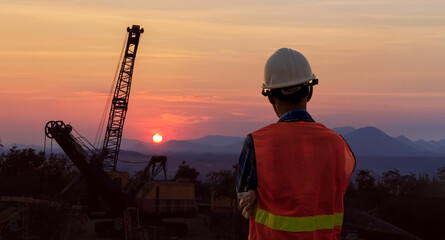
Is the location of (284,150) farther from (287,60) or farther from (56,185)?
(56,185)

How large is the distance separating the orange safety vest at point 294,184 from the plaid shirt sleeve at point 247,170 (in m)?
0.04

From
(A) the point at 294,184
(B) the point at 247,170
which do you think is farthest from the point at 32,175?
(A) the point at 294,184

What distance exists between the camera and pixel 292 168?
10.4ft

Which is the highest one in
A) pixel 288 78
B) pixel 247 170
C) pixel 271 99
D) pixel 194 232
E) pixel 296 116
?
pixel 288 78

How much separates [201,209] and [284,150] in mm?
64533

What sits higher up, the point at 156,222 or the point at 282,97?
the point at 282,97

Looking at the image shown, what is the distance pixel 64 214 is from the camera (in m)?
36.2

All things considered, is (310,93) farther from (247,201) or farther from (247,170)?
(247,201)

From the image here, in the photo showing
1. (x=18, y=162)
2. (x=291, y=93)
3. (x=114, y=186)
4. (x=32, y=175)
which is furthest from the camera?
(x=18, y=162)

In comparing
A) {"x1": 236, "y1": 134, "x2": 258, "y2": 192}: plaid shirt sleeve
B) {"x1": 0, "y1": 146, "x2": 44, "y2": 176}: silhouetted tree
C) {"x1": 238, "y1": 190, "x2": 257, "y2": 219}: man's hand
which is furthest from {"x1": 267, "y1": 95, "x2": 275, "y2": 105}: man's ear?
{"x1": 0, "y1": 146, "x2": 44, "y2": 176}: silhouetted tree

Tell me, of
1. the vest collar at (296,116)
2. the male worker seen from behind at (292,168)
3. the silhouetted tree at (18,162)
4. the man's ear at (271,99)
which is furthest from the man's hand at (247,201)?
the silhouetted tree at (18,162)

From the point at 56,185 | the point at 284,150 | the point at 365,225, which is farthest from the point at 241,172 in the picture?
the point at 56,185

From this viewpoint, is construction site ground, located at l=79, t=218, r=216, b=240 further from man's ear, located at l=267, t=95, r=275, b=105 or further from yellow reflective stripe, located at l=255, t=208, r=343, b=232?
yellow reflective stripe, located at l=255, t=208, r=343, b=232

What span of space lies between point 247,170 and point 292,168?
10.2 inches
